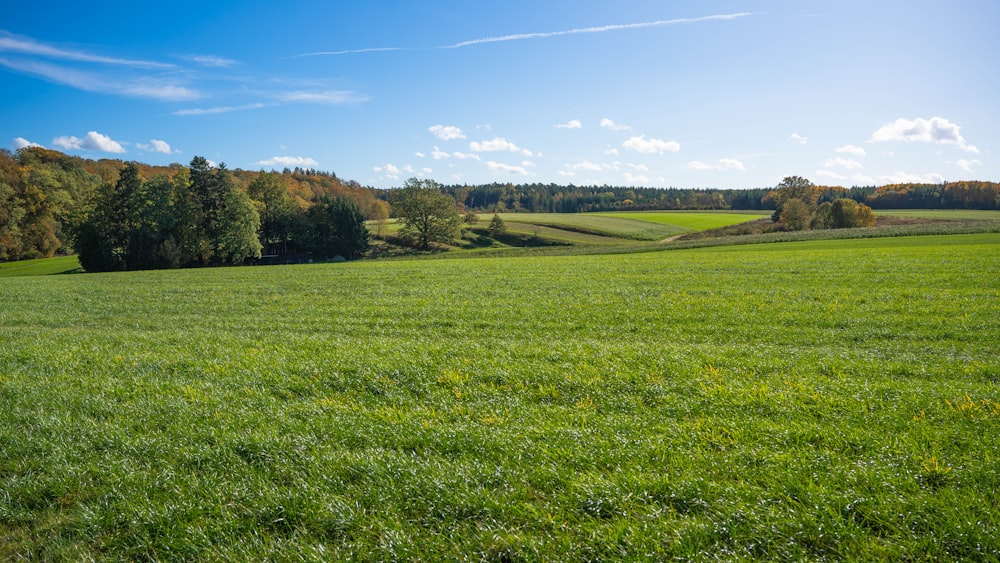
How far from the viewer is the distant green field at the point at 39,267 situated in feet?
212

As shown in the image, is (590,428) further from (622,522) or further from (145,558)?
(145,558)

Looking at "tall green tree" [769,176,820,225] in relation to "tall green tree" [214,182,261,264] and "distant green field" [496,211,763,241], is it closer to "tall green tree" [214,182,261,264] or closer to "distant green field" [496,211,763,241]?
"distant green field" [496,211,763,241]

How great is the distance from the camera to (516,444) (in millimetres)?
5973

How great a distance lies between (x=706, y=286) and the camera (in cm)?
2227

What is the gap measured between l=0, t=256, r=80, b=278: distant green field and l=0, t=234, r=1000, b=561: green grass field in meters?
69.8

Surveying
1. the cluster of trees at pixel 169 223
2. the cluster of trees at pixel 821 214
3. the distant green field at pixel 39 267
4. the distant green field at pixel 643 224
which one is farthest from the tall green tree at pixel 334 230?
the cluster of trees at pixel 821 214

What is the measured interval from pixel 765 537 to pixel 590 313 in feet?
41.4

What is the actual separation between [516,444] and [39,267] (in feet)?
296

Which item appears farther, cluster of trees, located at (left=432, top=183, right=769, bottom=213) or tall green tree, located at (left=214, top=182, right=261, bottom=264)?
cluster of trees, located at (left=432, top=183, right=769, bottom=213)

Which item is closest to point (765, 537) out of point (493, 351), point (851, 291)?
point (493, 351)

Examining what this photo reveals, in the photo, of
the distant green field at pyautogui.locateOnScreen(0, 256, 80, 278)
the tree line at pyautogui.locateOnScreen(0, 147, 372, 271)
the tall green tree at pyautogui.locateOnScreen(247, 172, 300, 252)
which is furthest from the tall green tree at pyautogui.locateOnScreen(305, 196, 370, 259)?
the distant green field at pyautogui.locateOnScreen(0, 256, 80, 278)

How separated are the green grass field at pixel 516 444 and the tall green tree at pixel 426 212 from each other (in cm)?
7187

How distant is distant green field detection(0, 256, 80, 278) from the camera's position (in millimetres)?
64625

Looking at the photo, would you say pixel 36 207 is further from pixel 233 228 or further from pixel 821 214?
pixel 821 214
